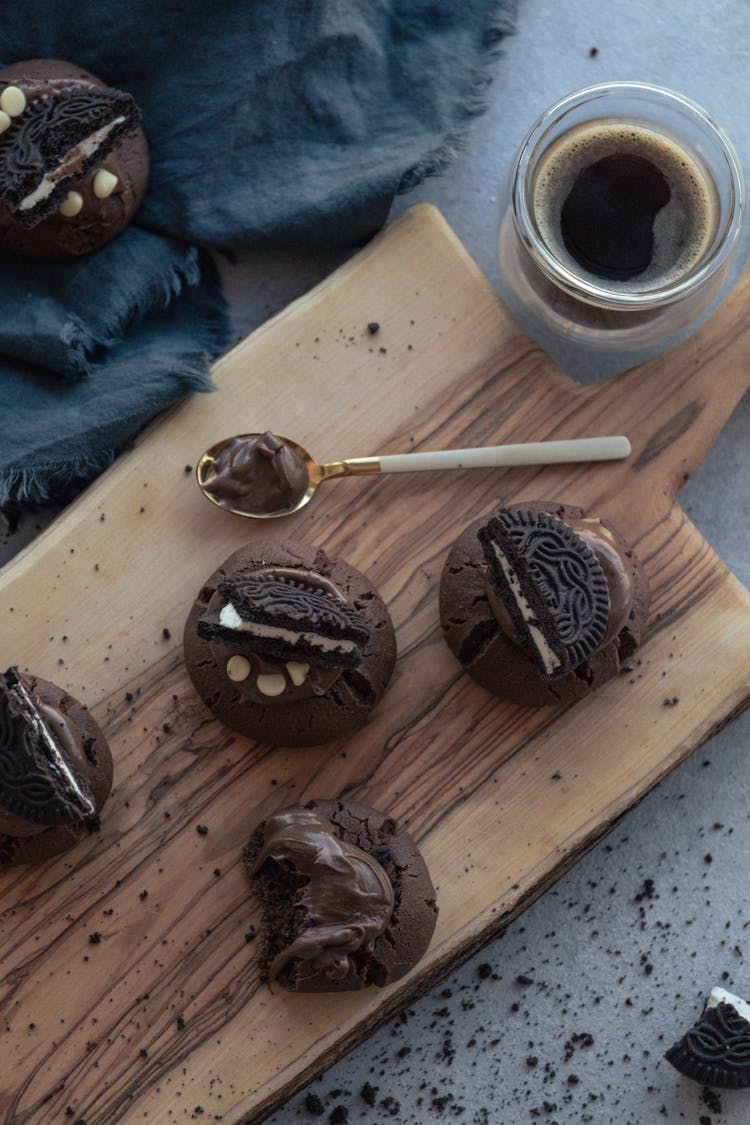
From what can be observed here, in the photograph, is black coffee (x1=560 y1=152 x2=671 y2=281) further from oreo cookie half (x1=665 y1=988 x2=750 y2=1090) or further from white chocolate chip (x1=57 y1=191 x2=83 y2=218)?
oreo cookie half (x1=665 y1=988 x2=750 y2=1090)

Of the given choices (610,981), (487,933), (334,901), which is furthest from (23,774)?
(610,981)

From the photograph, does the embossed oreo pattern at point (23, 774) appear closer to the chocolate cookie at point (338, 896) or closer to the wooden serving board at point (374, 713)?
the wooden serving board at point (374, 713)

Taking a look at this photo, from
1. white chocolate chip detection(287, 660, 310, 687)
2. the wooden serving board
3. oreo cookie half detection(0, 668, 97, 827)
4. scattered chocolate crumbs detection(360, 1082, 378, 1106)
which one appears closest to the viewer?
oreo cookie half detection(0, 668, 97, 827)

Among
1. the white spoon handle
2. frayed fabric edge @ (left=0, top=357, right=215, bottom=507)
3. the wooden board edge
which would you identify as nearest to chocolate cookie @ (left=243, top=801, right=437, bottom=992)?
the wooden board edge

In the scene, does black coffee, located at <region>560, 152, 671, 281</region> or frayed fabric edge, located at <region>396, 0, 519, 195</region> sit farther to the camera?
frayed fabric edge, located at <region>396, 0, 519, 195</region>

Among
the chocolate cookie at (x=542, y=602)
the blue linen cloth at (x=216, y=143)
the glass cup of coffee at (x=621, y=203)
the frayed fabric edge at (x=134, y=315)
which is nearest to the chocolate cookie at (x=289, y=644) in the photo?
the chocolate cookie at (x=542, y=602)

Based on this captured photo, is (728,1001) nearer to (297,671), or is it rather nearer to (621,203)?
(297,671)
